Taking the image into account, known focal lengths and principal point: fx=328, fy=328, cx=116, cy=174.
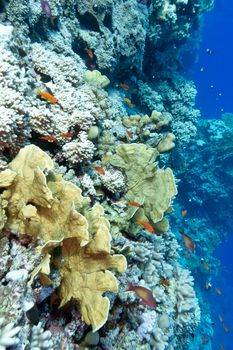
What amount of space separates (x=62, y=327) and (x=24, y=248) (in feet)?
2.54

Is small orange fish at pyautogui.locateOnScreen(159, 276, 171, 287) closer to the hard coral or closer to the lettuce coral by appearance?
the lettuce coral

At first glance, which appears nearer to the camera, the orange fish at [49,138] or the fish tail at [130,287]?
the fish tail at [130,287]

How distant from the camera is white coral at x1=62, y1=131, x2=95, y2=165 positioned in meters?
3.99

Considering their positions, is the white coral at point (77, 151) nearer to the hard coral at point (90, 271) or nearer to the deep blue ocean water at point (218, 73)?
the hard coral at point (90, 271)

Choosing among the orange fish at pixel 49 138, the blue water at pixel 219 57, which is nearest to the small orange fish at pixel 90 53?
the orange fish at pixel 49 138

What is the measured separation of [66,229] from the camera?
2.68 meters

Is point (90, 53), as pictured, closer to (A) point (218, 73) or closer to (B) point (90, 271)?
(B) point (90, 271)

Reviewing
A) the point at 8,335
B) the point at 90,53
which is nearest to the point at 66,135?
the point at 8,335

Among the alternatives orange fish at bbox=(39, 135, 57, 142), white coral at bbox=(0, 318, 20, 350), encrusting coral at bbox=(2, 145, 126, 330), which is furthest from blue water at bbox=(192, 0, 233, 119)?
white coral at bbox=(0, 318, 20, 350)

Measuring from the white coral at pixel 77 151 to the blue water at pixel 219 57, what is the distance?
169 ft

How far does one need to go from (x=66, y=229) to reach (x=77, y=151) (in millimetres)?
1511

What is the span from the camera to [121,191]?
4.70 meters

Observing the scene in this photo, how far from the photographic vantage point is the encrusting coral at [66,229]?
2.67 meters

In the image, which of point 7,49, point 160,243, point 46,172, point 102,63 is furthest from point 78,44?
point 46,172
